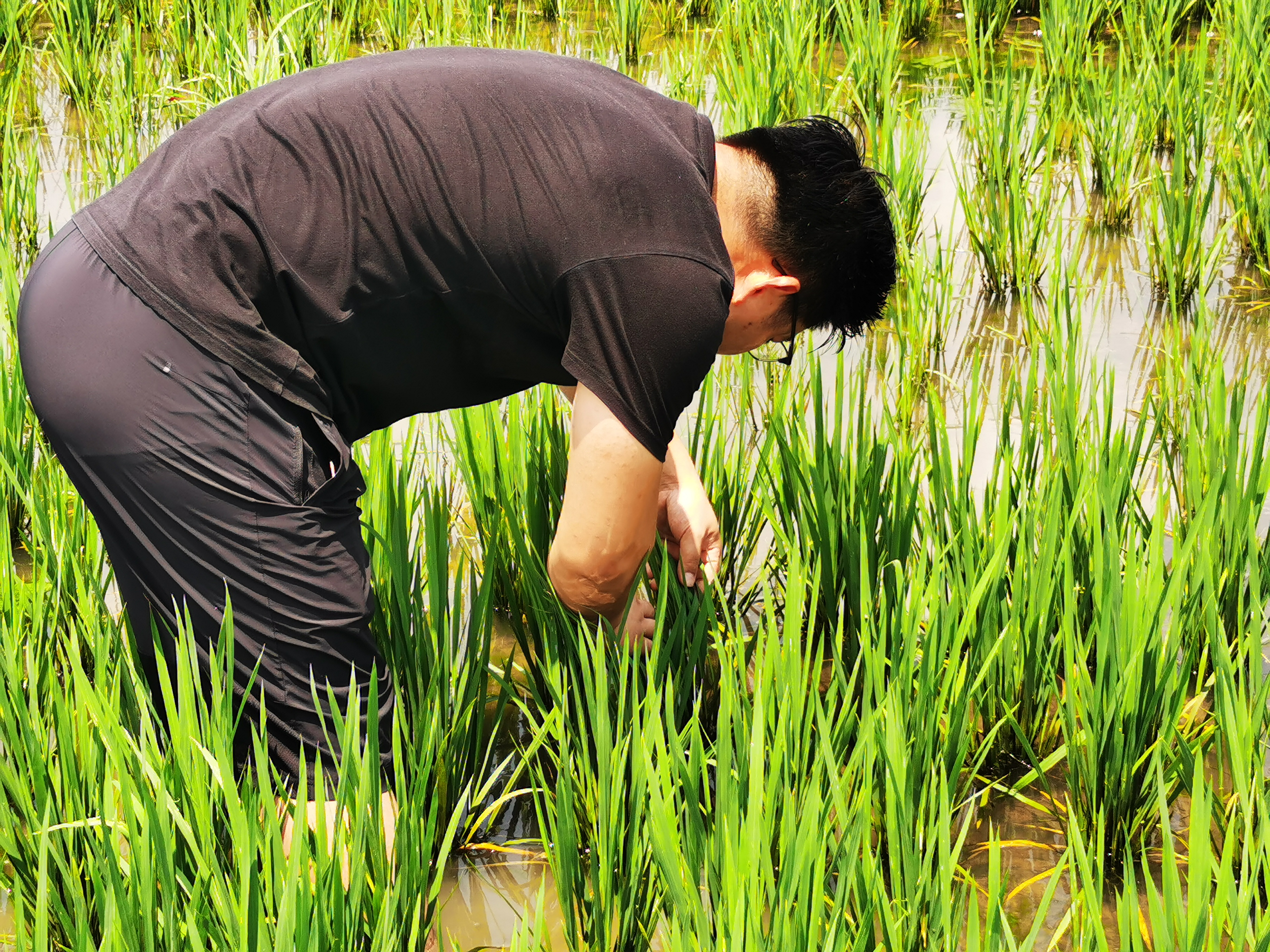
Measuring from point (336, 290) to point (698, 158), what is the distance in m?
0.44

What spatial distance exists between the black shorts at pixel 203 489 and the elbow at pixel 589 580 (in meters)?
0.24

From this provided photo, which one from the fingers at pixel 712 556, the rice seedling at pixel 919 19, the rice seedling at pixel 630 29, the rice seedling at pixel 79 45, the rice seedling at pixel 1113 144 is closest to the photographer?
the fingers at pixel 712 556

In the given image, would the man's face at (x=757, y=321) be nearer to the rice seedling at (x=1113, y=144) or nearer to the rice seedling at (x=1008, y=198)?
the rice seedling at (x=1008, y=198)

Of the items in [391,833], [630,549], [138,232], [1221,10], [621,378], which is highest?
[1221,10]

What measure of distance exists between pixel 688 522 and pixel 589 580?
34 centimetres

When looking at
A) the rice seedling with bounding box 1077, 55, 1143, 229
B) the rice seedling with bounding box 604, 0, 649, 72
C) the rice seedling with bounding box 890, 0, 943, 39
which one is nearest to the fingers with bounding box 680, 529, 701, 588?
the rice seedling with bounding box 1077, 55, 1143, 229

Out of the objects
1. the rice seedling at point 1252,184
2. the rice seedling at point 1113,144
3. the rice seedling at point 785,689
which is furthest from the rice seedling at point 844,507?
the rice seedling at point 1113,144

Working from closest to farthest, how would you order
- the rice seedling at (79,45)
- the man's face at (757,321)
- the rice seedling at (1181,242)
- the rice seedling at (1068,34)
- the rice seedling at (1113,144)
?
1. the man's face at (757,321)
2. the rice seedling at (1181,242)
3. the rice seedling at (1113,144)
4. the rice seedling at (1068,34)
5. the rice seedling at (79,45)

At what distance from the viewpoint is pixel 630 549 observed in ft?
4.81

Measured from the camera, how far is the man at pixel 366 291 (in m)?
1.35

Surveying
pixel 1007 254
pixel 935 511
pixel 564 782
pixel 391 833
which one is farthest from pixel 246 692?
pixel 1007 254

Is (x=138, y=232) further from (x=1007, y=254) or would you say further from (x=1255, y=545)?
(x=1007, y=254)

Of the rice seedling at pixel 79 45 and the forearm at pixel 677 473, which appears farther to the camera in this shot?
the rice seedling at pixel 79 45

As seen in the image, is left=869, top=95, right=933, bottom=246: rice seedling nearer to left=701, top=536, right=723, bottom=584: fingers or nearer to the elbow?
left=701, top=536, right=723, bottom=584: fingers
